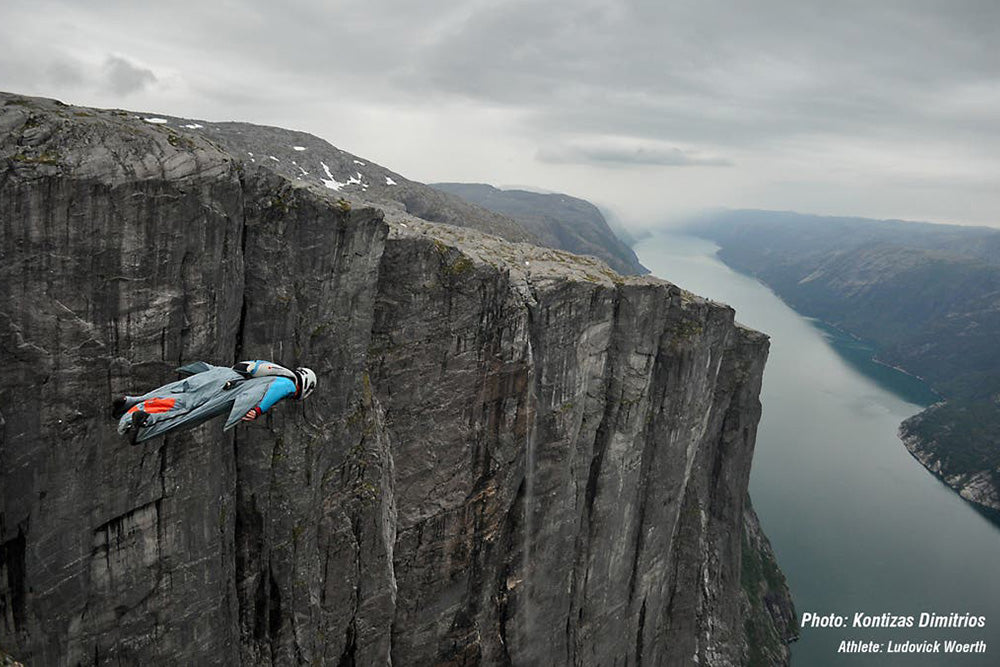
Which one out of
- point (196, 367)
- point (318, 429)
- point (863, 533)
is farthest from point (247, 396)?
point (863, 533)

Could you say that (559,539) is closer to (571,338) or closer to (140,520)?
(571,338)

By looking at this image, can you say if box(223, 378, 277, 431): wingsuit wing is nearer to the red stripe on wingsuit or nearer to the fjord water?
the red stripe on wingsuit

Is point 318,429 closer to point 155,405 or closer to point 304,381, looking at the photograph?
point 304,381

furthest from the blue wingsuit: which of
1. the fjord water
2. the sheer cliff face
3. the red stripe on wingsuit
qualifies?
the fjord water

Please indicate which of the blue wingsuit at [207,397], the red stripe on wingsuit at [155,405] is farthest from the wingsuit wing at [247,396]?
the red stripe on wingsuit at [155,405]

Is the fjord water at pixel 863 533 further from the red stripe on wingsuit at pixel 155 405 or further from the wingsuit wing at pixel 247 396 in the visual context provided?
the red stripe on wingsuit at pixel 155 405

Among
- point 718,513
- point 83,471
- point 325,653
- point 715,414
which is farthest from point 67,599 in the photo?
point 718,513
